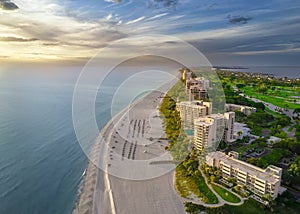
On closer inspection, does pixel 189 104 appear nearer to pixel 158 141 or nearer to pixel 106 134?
→ pixel 158 141

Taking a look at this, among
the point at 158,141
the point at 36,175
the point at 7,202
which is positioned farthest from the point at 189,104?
the point at 7,202

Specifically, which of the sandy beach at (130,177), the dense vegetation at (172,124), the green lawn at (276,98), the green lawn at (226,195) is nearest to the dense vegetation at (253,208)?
the green lawn at (226,195)

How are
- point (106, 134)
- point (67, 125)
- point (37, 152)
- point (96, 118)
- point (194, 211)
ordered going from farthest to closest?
point (96, 118), point (67, 125), point (106, 134), point (37, 152), point (194, 211)

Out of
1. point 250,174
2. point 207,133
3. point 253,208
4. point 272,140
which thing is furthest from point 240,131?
point 253,208

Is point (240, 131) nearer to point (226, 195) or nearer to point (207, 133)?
point (207, 133)

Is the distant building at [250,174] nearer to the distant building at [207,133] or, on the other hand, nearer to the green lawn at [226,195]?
the green lawn at [226,195]

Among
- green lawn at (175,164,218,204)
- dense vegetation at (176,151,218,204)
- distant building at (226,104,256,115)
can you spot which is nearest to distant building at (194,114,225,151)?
dense vegetation at (176,151,218,204)
